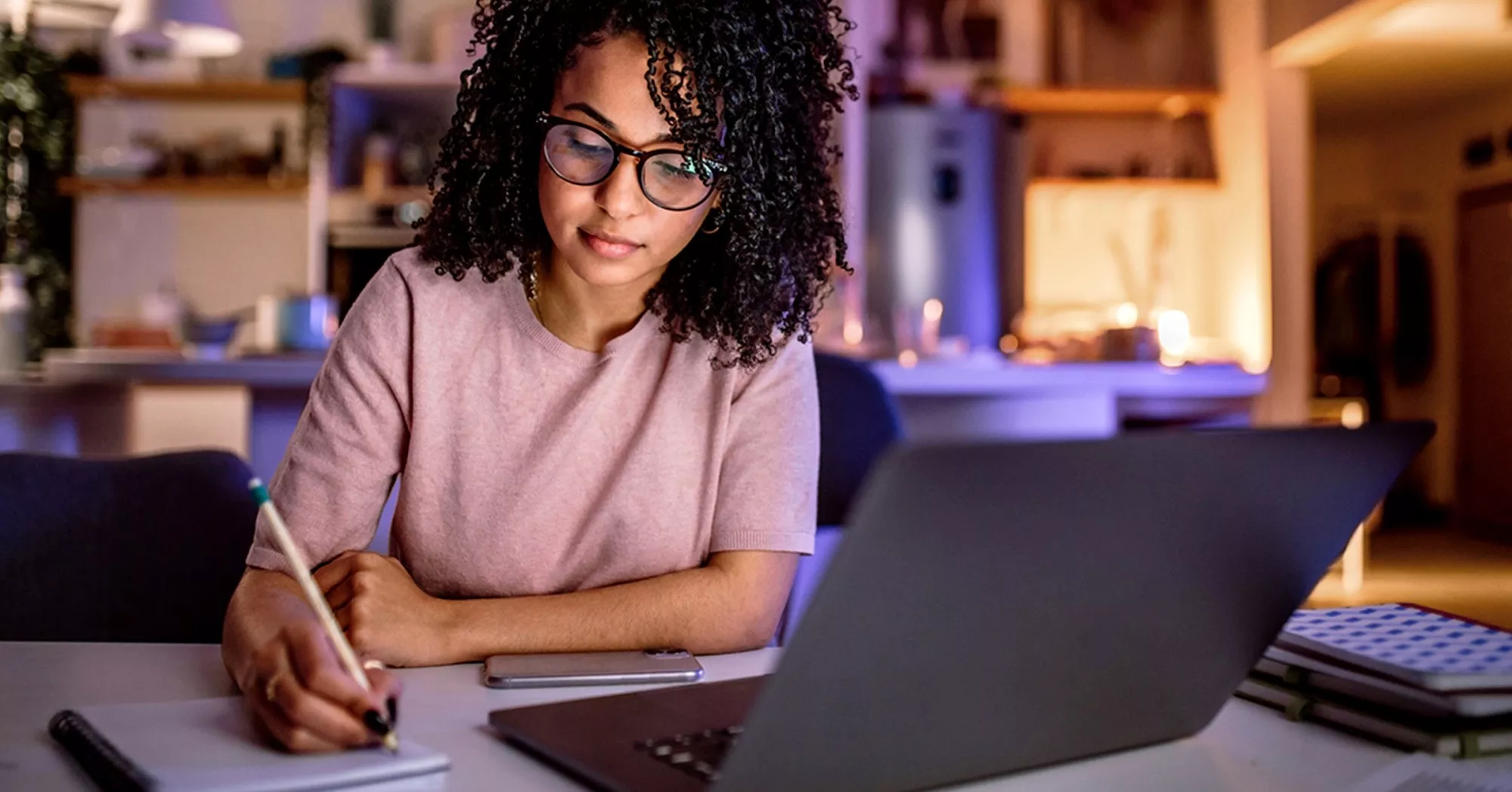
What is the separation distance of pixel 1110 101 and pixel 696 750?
5270 mm

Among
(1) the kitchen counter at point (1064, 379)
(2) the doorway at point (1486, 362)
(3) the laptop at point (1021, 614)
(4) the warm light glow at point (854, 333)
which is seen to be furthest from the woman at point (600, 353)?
(2) the doorway at point (1486, 362)

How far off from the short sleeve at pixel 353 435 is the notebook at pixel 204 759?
32cm

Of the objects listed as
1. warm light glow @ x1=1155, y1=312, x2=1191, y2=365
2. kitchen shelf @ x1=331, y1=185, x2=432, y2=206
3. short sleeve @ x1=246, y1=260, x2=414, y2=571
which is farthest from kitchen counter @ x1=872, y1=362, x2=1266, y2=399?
short sleeve @ x1=246, y1=260, x2=414, y2=571

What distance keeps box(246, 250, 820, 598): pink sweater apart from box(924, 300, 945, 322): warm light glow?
3563mm

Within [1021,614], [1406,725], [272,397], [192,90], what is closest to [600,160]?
[1021,614]

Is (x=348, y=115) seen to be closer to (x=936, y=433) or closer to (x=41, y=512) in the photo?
(x=936, y=433)

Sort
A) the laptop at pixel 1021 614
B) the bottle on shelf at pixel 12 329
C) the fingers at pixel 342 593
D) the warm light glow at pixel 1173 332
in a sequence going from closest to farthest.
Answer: the laptop at pixel 1021 614 < the fingers at pixel 342 593 < the bottle on shelf at pixel 12 329 < the warm light glow at pixel 1173 332

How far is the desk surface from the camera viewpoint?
730mm

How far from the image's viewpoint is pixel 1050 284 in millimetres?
5711

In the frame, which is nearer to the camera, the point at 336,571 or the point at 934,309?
the point at 336,571

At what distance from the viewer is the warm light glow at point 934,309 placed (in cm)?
495

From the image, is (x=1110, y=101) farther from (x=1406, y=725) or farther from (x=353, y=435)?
(x=1406, y=725)

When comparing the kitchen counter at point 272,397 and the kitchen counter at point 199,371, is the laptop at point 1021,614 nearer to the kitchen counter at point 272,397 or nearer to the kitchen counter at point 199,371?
the kitchen counter at point 272,397

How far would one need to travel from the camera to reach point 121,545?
140 centimetres
